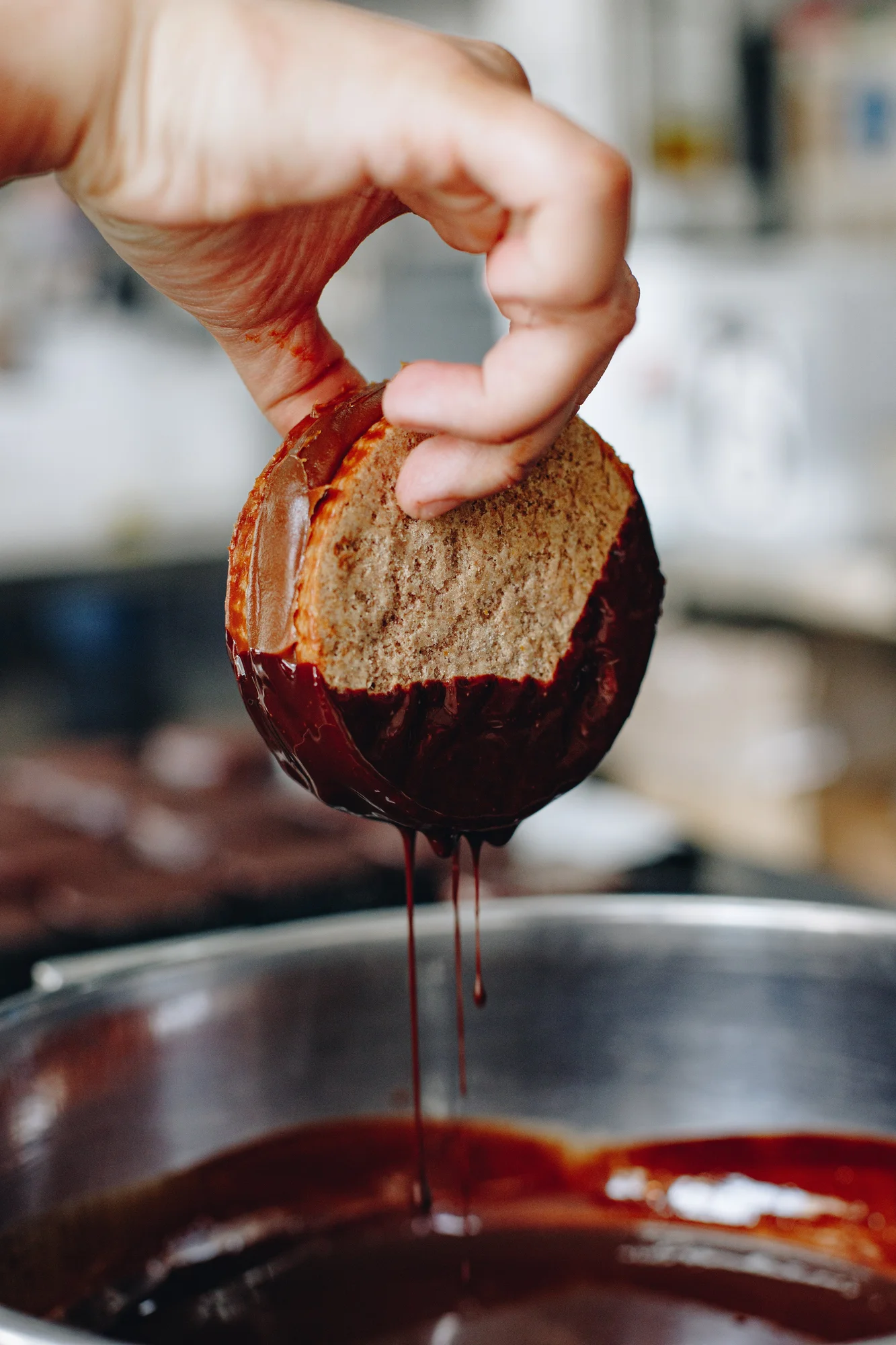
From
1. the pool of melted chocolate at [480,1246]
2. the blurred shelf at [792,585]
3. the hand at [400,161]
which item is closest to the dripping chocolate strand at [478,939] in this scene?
the pool of melted chocolate at [480,1246]

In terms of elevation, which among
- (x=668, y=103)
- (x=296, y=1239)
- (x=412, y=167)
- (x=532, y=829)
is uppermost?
(x=668, y=103)

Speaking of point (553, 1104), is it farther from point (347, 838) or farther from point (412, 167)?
point (347, 838)

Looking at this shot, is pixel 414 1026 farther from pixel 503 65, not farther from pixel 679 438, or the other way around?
pixel 679 438

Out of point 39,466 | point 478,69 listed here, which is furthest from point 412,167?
point 39,466

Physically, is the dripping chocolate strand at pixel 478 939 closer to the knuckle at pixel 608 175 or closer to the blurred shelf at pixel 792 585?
the knuckle at pixel 608 175

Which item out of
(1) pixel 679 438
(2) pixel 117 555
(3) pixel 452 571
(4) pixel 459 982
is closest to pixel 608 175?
(3) pixel 452 571

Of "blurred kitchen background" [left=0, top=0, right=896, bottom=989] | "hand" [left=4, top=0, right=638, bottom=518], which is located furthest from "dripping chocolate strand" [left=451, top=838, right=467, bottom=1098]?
"blurred kitchen background" [left=0, top=0, right=896, bottom=989]
